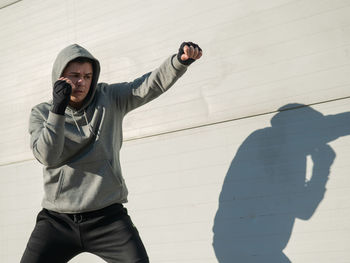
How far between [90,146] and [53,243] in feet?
1.76

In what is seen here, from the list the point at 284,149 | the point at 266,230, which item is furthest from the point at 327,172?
the point at 266,230

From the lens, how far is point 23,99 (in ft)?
13.2

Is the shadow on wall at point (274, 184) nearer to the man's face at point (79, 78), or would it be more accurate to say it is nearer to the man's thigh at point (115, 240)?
the man's thigh at point (115, 240)

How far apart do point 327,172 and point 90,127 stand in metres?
1.49

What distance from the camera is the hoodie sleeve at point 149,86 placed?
2.30 m

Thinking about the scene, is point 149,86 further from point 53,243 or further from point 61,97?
point 53,243

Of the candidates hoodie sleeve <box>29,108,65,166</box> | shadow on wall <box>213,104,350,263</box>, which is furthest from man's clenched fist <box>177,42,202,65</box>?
shadow on wall <box>213,104,350,263</box>

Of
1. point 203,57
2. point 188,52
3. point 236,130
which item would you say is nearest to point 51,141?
point 188,52

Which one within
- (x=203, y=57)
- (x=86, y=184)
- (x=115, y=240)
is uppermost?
(x=203, y=57)

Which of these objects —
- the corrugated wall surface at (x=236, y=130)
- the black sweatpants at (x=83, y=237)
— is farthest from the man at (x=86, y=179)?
the corrugated wall surface at (x=236, y=130)

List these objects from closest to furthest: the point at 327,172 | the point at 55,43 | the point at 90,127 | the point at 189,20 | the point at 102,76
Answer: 1. the point at 90,127
2. the point at 327,172
3. the point at 189,20
4. the point at 102,76
5. the point at 55,43

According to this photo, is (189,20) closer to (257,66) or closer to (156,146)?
(257,66)

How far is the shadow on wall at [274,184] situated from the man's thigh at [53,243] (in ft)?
3.66

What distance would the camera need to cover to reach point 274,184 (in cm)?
289
